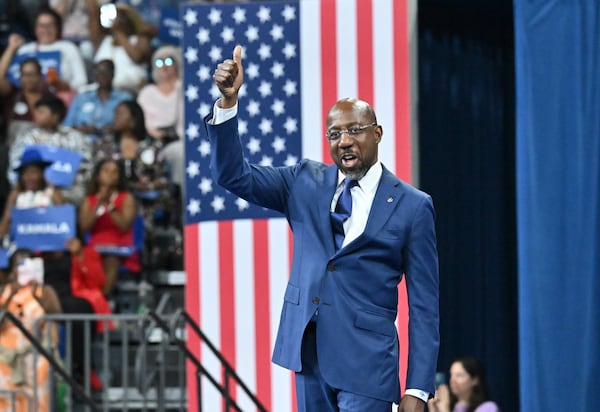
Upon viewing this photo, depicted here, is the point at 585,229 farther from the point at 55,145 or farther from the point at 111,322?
the point at 55,145

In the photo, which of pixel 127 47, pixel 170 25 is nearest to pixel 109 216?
pixel 127 47

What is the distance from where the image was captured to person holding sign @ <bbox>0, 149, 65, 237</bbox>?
9617 millimetres

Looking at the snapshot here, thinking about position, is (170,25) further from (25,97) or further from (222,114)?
(222,114)

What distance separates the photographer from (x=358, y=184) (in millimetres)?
4434

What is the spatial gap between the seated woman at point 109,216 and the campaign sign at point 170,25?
5.57 ft

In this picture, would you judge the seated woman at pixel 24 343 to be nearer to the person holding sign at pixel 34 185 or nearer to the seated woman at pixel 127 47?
the person holding sign at pixel 34 185

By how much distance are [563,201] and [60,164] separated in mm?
4223

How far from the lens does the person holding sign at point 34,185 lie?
962 centimetres

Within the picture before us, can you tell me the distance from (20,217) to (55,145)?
0.90 metres

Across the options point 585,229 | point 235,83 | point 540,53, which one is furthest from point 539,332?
point 235,83

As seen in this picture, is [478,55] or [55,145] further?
[55,145]

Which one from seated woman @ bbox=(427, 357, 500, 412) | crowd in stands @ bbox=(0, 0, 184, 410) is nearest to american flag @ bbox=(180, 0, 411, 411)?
seated woman @ bbox=(427, 357, 500, 412)

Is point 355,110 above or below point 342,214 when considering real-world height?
above

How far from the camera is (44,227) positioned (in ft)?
30.6
